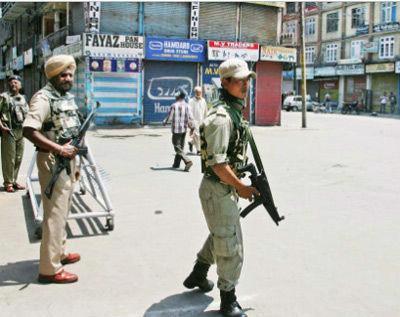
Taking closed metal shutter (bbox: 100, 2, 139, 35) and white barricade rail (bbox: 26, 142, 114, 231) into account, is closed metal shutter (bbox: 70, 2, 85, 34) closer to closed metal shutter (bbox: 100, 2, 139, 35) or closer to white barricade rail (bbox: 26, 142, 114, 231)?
closed metal shutter (bbox: 100, 2, 139, 35)

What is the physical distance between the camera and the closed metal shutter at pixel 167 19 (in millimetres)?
22047

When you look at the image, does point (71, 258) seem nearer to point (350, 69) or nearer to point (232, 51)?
point (232, 51)

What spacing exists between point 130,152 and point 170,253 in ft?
27.8

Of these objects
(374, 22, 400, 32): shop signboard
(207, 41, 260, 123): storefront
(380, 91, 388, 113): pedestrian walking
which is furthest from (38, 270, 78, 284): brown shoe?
(374, 22, 400, 32): shop signboard

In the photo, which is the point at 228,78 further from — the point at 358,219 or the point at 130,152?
the point at 130,152

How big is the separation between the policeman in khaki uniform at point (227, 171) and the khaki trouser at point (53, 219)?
124 centimetres

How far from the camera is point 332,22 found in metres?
47.4

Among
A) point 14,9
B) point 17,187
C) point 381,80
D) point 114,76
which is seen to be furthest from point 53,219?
point 381,80

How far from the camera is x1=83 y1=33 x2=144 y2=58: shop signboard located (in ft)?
65.9

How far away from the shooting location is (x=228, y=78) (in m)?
3.40

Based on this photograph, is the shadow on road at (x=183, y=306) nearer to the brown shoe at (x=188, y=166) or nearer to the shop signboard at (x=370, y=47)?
the brown shoe at (x=188, y=166)

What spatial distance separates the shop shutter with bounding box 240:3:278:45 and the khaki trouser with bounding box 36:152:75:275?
20.9 m

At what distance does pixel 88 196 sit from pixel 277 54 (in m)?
18.2

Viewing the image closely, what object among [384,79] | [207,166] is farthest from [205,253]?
[384,79]
